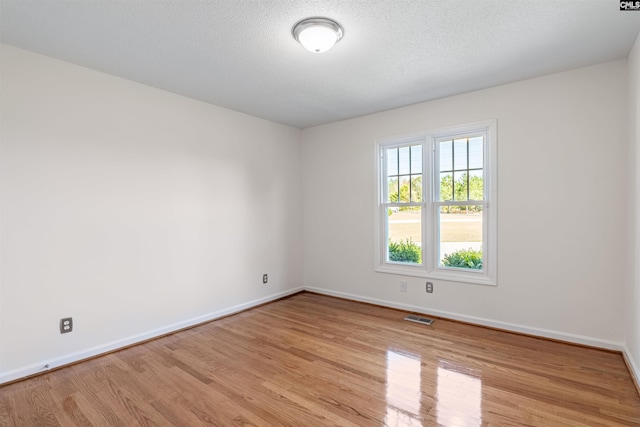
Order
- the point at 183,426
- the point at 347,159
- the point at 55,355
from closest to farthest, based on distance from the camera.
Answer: the point at 183,426 < the point at 55,355 < the point at 347,159

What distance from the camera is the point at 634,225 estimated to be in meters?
2.40

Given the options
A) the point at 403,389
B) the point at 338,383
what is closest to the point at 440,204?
the point at 403,389

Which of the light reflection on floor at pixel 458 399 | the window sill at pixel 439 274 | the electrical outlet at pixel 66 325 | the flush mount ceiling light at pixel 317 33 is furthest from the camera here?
the window sill at pixel 439 274

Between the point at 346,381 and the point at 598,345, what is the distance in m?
2.30

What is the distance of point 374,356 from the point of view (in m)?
2.71

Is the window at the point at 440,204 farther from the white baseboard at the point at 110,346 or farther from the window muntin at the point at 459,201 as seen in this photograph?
the white baseboard at the point at 110,346

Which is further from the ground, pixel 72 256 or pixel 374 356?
pixel 72 256

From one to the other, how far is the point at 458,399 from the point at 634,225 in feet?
6.22

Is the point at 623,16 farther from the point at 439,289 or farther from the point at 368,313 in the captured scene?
the point at 368,313

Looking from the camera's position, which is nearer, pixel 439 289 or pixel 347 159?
pixel 439 289

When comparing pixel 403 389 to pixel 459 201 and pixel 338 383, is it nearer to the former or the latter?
pixel 338 383

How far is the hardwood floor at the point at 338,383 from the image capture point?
6.33 ft

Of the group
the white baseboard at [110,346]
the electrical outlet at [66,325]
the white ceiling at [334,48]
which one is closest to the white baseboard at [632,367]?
the white ceiling at [334,48]

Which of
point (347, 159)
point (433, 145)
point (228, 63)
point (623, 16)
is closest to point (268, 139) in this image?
point (347, 159)
